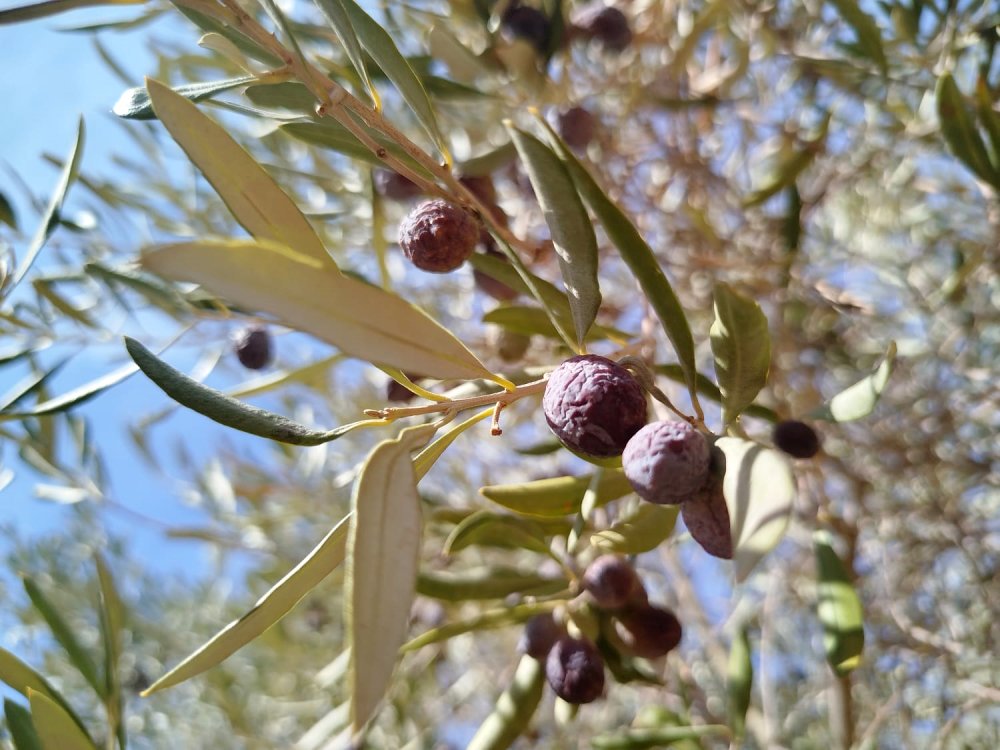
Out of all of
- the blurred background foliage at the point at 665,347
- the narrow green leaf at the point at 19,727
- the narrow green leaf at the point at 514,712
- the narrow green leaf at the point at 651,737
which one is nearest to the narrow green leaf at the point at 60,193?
the blurred background foliage at the point at 665,347

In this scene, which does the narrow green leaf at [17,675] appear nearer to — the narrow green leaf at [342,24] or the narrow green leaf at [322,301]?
the narrow green leaf at [322,301]

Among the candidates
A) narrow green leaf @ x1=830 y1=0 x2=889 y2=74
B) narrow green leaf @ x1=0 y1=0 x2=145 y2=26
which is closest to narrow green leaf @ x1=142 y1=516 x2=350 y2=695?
narrow green leaf @ x1=0 y1=0 x2=145 y2=26

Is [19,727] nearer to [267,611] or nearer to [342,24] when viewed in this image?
[267,611]

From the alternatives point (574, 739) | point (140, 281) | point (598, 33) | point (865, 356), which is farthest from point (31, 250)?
point (574, 739)

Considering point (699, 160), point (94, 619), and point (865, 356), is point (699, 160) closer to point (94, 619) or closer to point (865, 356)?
point (865, 356)

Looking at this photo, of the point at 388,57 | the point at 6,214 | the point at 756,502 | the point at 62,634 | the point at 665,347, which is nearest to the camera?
the point at 756,502

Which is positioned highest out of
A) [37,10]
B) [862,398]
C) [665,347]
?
[37,10]

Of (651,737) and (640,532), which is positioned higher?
(640,532)

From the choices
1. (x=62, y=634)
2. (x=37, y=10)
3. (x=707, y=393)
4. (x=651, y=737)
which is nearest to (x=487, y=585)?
(x=651, y=737)
